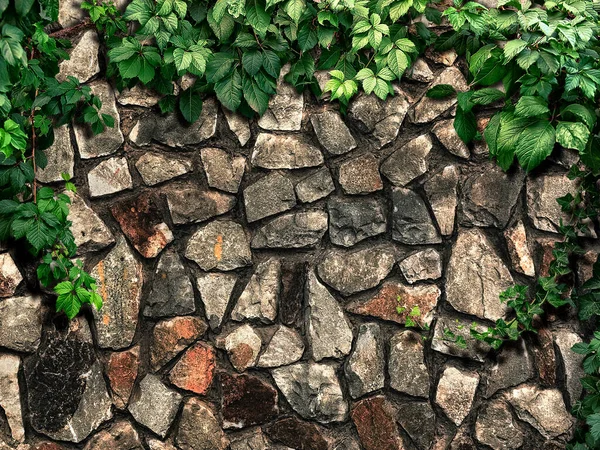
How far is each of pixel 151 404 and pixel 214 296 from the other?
0.38m

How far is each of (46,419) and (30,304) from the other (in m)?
0.35

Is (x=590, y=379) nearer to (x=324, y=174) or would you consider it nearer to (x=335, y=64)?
(x=324, y=174)

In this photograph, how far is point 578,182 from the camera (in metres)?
2.25

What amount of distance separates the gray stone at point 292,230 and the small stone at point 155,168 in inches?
12.8

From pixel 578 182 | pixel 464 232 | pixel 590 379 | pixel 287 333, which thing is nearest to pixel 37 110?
pixel 287 333

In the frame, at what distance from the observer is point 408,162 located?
2320mm

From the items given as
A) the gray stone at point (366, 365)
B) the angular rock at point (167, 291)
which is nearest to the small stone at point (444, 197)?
the gray stone at point (366, 365)

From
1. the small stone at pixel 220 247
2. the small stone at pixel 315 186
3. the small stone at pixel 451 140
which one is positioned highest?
the small stone at pixel 451 140

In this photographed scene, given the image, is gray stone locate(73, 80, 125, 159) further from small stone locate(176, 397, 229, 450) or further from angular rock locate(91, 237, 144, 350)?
small stone locate(176, 397, 229, 450)

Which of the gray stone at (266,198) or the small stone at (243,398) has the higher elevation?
the gray stone at (266,198)

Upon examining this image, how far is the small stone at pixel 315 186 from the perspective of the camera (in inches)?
92.0

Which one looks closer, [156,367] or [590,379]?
[590,379]

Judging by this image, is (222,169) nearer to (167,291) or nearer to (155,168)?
(155,168)

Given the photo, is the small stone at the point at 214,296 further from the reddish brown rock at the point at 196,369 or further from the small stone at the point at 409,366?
the small stone at the point at 409,366
